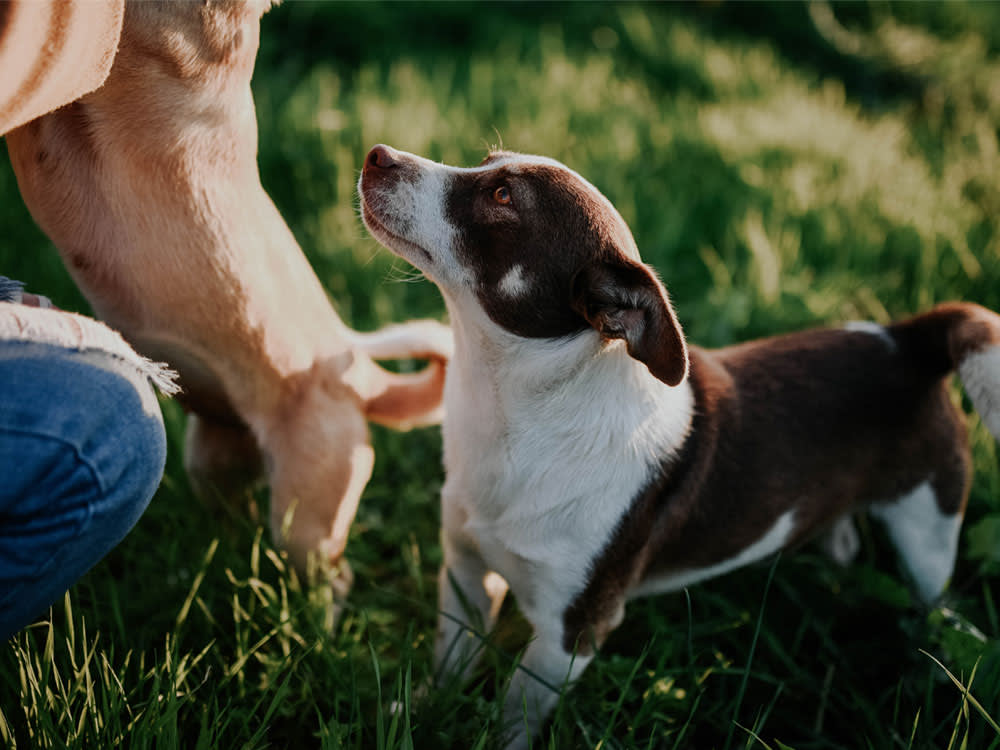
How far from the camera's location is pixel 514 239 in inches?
73.7

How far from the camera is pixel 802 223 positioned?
164 inches

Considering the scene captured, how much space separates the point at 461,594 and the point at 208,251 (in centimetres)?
107

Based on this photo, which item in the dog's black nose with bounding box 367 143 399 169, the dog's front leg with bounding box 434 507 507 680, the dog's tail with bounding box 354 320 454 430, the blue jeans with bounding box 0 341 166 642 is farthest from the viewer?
the dog's tail with bounding box 354 320 454 430

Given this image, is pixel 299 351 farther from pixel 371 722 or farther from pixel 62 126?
pixel 371 722

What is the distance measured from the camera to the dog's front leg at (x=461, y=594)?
2.12 meters

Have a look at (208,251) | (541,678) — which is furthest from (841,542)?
(208,251)

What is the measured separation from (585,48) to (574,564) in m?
5.26

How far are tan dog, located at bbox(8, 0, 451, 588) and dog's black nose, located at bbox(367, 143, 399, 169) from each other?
283 millimetres

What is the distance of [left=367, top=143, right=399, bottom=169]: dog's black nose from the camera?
1.94 metres

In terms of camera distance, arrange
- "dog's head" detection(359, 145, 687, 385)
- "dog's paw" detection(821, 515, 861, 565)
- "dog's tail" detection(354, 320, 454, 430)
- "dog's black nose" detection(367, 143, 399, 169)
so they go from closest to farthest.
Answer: "dog's head" detection(359, 145, 687, 385)
"dog's black nose" detection(367, 143, 399, 169)
"dog's tail" detection(354, 320, 454, 430)
"dog's paw" detection(821, 515, 861, 565)

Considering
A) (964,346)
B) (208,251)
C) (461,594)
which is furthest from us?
(461,594)

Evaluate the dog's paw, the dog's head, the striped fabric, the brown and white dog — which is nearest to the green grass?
the dog's paw

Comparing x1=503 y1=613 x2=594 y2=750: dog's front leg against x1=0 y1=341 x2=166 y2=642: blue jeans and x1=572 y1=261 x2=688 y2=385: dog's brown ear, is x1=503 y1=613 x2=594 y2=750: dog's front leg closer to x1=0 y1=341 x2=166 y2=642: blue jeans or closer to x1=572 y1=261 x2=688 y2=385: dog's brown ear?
x1=572 y1=261 x2=688 y2=385: dog's brown ear

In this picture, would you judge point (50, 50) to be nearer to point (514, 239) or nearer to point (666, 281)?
point (514, 239)
